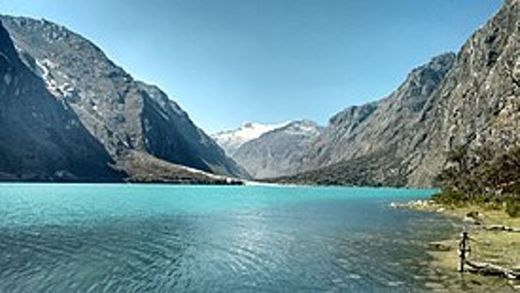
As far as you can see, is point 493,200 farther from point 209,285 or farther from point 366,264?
point 209,285

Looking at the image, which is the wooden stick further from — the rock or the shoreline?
the rock

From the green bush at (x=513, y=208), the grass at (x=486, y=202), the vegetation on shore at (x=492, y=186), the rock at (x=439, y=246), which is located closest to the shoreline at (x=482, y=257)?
the rock at (x=439, y=246)

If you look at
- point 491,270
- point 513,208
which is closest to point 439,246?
point 491,270

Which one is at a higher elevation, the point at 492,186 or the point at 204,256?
the point at 492,186

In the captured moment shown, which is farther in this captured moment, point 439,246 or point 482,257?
point 439,246

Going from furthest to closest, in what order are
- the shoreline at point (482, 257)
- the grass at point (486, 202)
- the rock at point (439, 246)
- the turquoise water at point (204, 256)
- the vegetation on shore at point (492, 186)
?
the vegetation on shore at point (492, 186), the grass at point (486, 202), the rock at point (439, 246), the shoreline at point (482, 257), the turquoise water at point (204, 256)

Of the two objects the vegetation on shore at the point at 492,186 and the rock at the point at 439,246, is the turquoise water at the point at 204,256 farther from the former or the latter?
the vegetation on shore at the point at 492,186

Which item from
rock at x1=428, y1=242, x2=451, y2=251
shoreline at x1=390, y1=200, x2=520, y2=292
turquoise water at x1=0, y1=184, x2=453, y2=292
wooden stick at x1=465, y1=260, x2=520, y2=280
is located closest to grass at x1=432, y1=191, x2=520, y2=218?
shoreline at x1=390, y1=200, x2=520, y2=292

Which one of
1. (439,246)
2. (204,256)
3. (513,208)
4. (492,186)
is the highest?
(492,186)

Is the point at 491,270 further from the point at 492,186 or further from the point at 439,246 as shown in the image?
the point at 492,186

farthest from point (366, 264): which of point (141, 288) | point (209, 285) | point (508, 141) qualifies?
point (508, 141)

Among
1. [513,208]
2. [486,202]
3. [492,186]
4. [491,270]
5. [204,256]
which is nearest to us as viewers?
[491,270]
